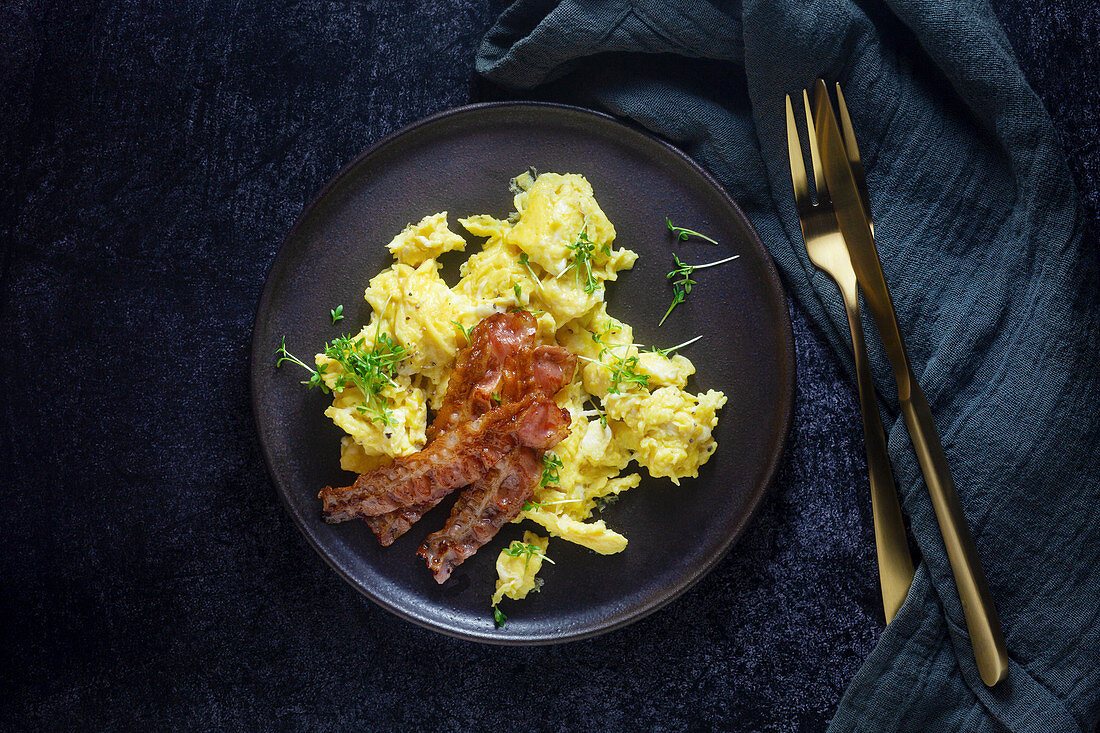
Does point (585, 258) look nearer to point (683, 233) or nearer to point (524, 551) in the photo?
point (683, 233)

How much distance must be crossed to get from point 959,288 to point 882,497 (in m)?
0.67

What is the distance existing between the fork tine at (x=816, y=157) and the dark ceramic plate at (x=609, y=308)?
0.82ft

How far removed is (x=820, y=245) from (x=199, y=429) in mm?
2058

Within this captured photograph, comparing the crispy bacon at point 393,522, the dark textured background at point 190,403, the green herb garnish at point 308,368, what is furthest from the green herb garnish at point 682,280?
the green herb garnish at point 308,368

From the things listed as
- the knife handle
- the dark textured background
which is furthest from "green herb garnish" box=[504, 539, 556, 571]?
the knife handle

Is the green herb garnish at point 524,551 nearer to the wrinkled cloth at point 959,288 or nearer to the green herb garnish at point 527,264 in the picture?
the green herb garnish at point 527,264

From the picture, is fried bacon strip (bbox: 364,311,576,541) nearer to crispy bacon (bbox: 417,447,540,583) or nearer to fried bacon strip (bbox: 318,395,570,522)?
fried bacon strip (bbox: 318,395,570,522)

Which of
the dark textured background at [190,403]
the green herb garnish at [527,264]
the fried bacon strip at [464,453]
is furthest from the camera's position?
the dark textured background at [190,403]

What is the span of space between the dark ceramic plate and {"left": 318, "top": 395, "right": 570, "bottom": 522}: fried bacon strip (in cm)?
18

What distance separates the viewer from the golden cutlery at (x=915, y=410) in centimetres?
222

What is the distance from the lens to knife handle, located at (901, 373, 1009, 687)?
2213 millimetres

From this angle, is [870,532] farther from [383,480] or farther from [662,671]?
[383,480]

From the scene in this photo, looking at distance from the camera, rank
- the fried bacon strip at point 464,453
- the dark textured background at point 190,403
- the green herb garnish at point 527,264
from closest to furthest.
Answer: the fried bacon strip at point 464,453 → the green herb garnish at point 527,264 → the dark textured background at point 190,403

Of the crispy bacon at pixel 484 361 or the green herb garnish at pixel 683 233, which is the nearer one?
the crispy bacon at pixel 484 361
